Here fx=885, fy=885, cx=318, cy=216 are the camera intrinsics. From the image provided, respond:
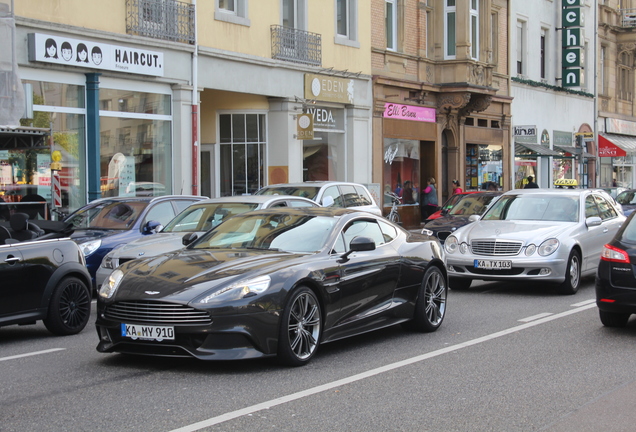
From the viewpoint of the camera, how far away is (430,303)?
31.4 feet

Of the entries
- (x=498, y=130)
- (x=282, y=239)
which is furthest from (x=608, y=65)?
(x=282, y=239)

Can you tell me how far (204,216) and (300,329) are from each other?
5.35 metres

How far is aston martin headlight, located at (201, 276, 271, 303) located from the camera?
A: 709cm

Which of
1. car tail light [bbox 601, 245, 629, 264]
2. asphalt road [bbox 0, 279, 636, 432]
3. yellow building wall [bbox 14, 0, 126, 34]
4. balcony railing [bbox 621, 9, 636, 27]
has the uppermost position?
balcony railing [bbox 621, 9, 636, 27]

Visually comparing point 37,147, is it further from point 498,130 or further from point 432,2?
point 498,130

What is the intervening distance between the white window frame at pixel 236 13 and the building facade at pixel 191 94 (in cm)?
4

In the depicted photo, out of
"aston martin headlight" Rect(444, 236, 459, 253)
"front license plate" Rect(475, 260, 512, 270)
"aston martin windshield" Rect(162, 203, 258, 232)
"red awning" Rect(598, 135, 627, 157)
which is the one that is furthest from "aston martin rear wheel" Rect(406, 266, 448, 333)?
"red awning" Rect(598, 135, 627, 157)

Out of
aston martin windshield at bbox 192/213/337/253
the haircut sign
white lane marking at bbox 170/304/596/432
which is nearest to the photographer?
white lane marking at bbox 170/304/596/432

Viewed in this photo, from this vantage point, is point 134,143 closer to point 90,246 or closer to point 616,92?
point 90,246

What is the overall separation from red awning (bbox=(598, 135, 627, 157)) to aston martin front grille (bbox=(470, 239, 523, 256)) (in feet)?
107

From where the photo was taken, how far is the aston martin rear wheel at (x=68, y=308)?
30.3ft

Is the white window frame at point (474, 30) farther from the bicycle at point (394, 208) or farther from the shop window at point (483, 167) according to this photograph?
the bicycle at point (394, 208)

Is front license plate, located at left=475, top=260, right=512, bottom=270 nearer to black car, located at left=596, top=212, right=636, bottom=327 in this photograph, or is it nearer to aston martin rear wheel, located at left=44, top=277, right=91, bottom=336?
black car, located at left=596, top=212, right=636, bottom=327

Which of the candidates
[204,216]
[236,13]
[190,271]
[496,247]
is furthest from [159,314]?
[236,13]
